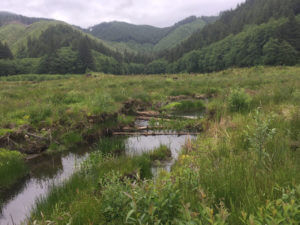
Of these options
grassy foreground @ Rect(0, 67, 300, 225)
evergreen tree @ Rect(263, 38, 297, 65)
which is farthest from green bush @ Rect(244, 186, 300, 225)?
evergreen tree @ Rect(263, 38, 297, 65)

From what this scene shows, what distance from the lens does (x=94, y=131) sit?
9.71 metres

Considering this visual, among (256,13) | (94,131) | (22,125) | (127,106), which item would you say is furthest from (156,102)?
(256,13)

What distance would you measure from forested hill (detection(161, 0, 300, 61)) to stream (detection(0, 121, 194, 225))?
91.8 meters

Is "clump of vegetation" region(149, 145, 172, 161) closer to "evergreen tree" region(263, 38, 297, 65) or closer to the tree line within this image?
"evergreen tree" region(263, 38, 297, 65)

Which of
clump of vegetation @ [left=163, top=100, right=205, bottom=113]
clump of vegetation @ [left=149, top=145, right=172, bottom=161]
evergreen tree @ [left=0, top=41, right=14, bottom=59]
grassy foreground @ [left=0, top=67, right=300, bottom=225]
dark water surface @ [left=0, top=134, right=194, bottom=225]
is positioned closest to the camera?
grassy foreground @ [left=0, top=67, right=300, bottom=225]

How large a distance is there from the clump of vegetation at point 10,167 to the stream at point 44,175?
23 centimetres

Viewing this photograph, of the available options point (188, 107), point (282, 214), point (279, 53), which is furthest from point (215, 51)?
point (282, 214)

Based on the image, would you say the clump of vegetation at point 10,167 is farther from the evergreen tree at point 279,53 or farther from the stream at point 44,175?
the evergreen tree at point 279,53

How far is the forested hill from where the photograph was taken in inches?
3228

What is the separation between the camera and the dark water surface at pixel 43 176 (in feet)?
15.0

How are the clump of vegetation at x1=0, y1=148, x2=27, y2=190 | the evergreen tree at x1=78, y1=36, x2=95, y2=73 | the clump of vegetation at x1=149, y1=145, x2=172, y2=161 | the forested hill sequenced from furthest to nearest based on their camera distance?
the evergreen tree at x1=78, y1=36, x2=95, y2=73 → the forested hill → the clump of vegetation at x1=149, y1=145, x2=172, y2=161 → the clump of vegetation at x1=0, y1=148, x2=27, y2=190

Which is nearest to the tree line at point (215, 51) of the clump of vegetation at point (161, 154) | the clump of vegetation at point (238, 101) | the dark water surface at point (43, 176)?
the clump of vegetation at point (238, 101)

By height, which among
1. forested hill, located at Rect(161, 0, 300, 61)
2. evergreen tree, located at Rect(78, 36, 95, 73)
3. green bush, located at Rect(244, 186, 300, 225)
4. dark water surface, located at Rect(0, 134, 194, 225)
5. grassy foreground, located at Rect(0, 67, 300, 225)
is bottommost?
dark water surface, located at Rect(0, 134, 194, 225)

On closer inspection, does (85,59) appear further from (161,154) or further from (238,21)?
(161,154)
